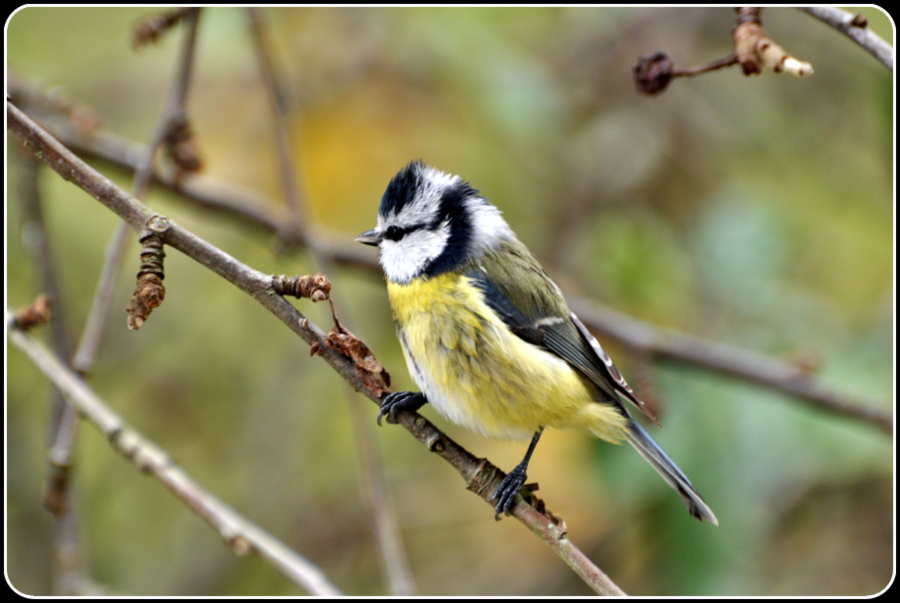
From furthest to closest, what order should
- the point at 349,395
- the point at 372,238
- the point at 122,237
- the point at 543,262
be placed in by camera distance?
the point at 543,262 → the point at 372,238 → the point at 349,395 → the point at 122,237

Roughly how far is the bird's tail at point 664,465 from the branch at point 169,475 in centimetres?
85

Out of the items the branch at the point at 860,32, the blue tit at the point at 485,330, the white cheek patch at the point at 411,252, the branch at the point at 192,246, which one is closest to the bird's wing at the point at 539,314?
the blue tit at the point at 485,330

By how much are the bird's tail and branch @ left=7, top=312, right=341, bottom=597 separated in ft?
2.78

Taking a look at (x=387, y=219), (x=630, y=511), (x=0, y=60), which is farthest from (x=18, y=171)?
(x=630, y=511)

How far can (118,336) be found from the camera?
8.21 ft

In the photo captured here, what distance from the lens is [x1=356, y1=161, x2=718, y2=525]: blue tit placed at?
165 cm

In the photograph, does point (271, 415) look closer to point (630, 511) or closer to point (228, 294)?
point (228, 294)

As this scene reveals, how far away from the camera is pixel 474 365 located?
1.64m

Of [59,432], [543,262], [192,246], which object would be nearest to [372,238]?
[192,246]

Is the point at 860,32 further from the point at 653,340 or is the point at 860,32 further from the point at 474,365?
the point at 653,340

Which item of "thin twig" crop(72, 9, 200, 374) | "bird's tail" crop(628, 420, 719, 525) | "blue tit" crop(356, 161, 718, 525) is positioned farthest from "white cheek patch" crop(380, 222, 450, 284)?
"bird's tail" crop(628, 420, 719, 525)

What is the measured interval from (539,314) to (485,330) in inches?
7.3

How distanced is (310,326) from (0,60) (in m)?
0.98

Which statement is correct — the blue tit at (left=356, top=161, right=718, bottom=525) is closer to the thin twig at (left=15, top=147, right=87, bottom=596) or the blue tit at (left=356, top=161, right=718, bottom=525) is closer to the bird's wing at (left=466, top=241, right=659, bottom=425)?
the bird's wing at (left=466, top=241, right=659, bottom=425)
